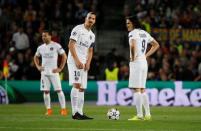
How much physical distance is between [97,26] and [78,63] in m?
15.5

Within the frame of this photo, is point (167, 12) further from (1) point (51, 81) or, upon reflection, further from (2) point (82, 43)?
(2) point (82, 43)

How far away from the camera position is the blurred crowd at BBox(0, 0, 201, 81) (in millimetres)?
29719

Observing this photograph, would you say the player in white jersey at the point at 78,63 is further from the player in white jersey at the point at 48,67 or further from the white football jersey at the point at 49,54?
the white football jersey at the point at 49,54

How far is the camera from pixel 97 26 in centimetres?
3297

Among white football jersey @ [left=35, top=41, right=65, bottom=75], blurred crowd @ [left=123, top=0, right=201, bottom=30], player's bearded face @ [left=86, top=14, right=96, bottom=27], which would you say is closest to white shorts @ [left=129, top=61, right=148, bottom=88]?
player's bearded face @ [left=86, top=14, right=96, bottom=27]

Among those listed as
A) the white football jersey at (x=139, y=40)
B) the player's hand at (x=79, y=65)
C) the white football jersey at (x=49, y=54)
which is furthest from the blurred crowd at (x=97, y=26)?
the player's hand at (x=79, y=65)

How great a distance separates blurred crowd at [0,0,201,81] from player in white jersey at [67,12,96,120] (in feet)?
37.2

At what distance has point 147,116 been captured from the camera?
17906mm

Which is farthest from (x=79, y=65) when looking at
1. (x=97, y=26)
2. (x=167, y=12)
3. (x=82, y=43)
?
(x=97, y=26)

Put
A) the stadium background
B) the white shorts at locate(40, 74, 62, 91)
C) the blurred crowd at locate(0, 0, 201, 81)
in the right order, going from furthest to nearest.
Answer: the blurred crowd at locate(0, 0, 201, 81), the stadium background, the white shorts at locate(40, 74, 62, 91)

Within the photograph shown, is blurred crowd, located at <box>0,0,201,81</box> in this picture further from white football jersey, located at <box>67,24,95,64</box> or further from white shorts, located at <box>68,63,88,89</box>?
white shorts, located at <box>68,63,88,89</box>

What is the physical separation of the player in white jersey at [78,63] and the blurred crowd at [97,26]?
37.2 feet

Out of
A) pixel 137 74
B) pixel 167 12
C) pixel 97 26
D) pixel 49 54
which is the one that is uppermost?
pixel 167 12

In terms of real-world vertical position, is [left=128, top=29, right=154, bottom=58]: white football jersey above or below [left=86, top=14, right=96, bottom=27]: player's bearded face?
below
